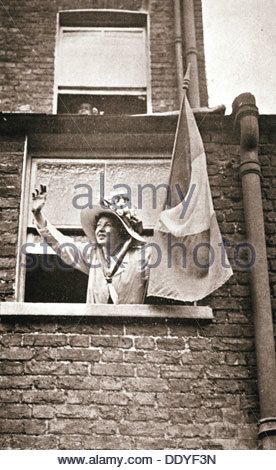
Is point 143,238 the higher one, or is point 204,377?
point 143,238

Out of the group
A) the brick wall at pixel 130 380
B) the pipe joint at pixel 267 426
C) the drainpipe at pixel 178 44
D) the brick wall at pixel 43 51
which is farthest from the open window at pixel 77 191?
the pipe joint at pixel 267 426

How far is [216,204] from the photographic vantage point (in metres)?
6.69

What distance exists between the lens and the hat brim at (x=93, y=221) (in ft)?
21.1

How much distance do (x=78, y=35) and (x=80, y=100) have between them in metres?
0.92

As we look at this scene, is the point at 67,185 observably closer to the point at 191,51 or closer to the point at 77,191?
the point at 77,191

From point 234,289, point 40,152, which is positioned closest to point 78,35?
point 40,152

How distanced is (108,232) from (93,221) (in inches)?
6.7

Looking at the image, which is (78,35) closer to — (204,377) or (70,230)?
(70,230)

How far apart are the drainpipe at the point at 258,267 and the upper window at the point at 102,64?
1.77 metres

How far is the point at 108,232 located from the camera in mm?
6473

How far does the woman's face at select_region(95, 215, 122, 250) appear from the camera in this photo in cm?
646

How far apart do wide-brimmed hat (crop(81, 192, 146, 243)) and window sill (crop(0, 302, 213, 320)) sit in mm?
693

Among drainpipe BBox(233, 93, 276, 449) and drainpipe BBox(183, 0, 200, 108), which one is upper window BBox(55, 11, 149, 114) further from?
drainpipe BBox(233, 93, 276, 449)

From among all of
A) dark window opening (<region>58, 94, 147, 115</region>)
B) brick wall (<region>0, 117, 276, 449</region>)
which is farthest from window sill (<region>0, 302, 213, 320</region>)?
dark window opening (<region>58, 94, 147, 115</region>)
